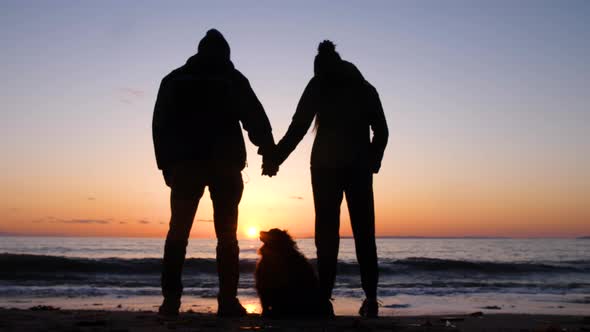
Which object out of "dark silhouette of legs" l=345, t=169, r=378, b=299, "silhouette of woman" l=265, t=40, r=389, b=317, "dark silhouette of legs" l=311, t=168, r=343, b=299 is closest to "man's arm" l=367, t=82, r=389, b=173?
"silhouette of woman" l=265, t=40, r=389, b=317

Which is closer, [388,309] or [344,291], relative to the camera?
[388,309]

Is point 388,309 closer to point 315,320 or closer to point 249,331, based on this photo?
point 315,320

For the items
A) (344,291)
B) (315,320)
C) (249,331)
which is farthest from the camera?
(344,291)

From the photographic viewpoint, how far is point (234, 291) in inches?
167

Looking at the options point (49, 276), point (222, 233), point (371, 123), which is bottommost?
point (49, 276)

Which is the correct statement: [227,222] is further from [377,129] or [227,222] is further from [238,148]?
[377,129]

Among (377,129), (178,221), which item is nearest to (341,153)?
(377,129)

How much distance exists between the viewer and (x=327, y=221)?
4.39 meters

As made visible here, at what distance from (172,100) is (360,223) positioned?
5.47 feet

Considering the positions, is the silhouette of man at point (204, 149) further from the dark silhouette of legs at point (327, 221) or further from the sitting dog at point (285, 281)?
the dark silhouette of legs at point (327, 221)

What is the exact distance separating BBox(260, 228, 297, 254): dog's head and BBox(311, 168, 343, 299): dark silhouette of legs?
0.82 feet

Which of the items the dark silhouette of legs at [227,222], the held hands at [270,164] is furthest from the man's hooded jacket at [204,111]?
the held hands at [270,164]

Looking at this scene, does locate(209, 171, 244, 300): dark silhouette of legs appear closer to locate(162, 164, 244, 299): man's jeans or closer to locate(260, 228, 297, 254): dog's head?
locate(162, 164, 244, 299): man's jeans

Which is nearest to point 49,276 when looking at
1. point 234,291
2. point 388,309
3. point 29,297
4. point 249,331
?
point 29,297
